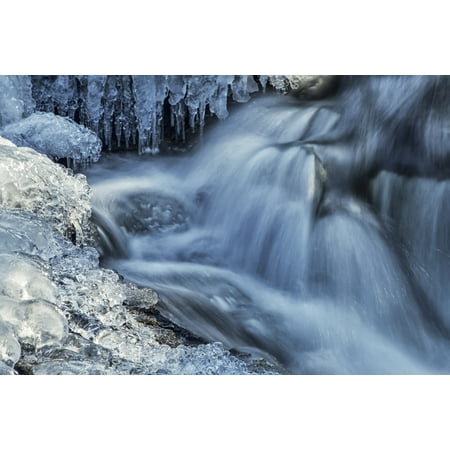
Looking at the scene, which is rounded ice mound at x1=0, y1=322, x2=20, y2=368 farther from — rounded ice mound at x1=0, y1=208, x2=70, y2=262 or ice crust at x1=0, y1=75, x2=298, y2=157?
ice crust at x1=0, y1=75, x2=298, y2=157

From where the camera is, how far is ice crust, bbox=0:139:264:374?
224cm

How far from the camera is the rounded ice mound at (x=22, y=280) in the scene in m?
2.33

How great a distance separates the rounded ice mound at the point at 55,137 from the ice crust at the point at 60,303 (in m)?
0.25

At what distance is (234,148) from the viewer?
3.58m

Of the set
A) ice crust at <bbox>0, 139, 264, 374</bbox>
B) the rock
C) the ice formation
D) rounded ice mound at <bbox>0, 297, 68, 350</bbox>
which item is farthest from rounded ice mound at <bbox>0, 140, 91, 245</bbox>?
the rock

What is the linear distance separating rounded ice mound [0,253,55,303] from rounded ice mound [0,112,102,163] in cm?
102

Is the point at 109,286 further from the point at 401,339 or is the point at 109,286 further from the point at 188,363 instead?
the point at 401,339

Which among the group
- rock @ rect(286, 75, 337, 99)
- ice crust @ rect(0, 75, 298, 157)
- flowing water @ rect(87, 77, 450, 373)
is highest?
rock @ rect(286, 75, 337, 99)

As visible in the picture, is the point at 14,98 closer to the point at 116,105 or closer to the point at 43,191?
the point at 116,105

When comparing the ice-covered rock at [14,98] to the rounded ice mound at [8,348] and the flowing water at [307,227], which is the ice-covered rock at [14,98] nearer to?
the flowing water at [307,227]

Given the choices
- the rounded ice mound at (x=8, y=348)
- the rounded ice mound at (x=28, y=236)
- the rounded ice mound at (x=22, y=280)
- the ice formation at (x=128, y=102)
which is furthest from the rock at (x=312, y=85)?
the rounded ice mound at (x=8, y=348)

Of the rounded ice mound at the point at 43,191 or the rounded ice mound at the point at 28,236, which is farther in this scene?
the rounded ice mound at the point at 43,191
